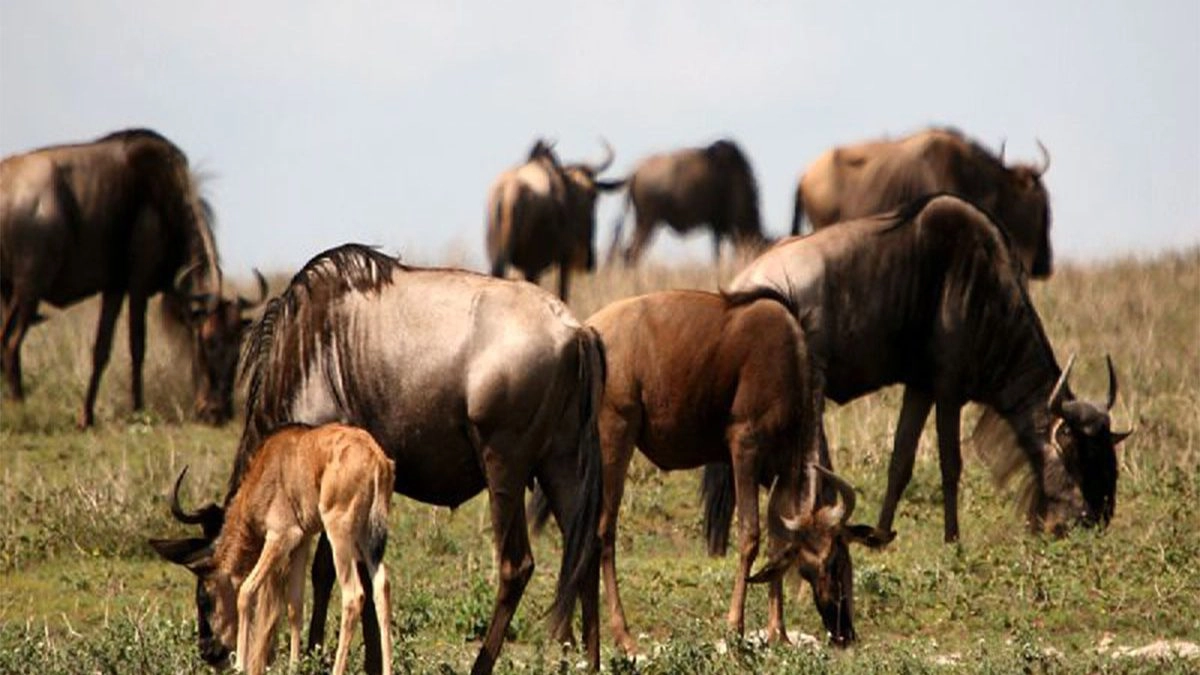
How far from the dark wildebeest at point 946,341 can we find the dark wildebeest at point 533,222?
9.33m

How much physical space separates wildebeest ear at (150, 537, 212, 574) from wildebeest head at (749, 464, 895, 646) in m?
2.53

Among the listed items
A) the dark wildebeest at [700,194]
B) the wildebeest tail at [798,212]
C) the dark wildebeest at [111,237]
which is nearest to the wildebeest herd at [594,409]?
the dark wildebeest at [111,237]

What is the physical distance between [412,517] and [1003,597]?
3.64 meters

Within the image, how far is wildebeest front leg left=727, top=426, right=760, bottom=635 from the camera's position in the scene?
11414mm

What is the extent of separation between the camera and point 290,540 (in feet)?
30.8

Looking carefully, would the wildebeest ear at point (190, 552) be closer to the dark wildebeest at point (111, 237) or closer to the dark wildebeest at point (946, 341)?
the dark wildebeest at point (946, 341)

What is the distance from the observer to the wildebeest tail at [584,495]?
9711 millimetres

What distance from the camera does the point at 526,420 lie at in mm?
9602

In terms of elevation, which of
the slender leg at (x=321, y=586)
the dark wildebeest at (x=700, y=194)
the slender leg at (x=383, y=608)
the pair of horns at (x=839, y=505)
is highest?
the slender leg at (x=383, y=608)

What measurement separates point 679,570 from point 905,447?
2.08 meters

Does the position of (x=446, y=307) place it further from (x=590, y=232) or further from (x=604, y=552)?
(x=590, y=232)

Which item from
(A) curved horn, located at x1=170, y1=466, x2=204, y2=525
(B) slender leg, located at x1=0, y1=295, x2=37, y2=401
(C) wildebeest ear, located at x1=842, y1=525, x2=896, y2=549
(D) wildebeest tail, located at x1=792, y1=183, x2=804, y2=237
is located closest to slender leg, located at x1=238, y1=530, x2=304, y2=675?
(A) curved horn, located at x1=170, y1=466, x2=204, y2=525

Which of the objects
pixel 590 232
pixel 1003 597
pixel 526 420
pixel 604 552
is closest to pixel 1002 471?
pixel 1003 597

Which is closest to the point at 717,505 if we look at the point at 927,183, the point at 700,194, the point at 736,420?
the point at 736,420
